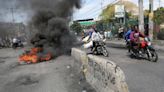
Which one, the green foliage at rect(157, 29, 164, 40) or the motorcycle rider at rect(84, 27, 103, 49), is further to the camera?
the green foliage at rect(157, 29, 164, 40)

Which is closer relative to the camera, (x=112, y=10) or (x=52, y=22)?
(x=52, y=22)

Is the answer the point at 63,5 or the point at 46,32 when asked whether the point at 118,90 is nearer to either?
the point at 46,32

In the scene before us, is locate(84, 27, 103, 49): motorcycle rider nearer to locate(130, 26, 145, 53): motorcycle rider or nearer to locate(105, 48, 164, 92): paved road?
locate(130, 26, 145, 53): motorcycle rider

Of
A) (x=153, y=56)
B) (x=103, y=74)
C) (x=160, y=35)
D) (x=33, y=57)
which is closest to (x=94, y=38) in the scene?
(x=33, y=57)

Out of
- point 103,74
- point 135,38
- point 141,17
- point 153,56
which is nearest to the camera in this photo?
point 103,74

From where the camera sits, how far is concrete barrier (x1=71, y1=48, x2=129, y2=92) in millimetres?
5984

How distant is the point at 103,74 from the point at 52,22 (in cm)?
1735

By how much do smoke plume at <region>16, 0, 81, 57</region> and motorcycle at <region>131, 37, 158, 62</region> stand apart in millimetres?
8316

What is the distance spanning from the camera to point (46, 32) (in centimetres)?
2470

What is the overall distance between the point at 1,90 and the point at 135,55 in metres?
7.79

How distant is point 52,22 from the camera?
2484cm

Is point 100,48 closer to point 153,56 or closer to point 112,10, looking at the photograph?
point 153,56

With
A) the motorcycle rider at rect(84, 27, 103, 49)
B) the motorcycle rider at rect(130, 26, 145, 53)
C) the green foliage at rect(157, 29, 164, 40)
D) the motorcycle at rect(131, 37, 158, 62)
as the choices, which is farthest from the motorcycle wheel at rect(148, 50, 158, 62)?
the green foliage at rect(157, 29, 164, 40)

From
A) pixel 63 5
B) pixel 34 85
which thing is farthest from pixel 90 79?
pixel 63 5
